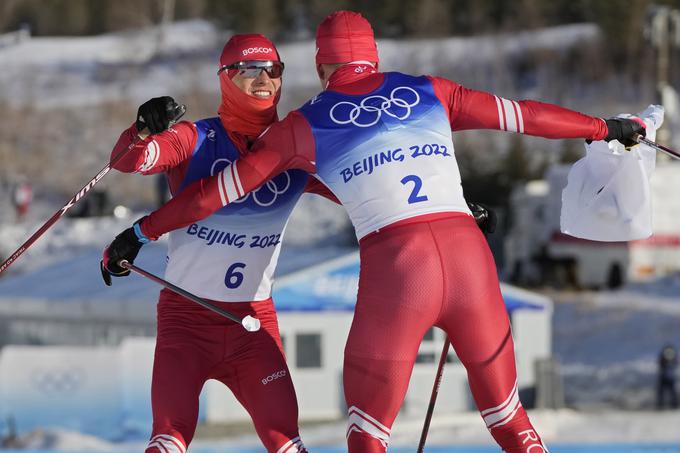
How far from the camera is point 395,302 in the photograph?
4379 mm

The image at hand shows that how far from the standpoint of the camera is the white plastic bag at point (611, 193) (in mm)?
5250

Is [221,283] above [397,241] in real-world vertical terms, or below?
below

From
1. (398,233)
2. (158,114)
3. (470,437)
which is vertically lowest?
(470,437)

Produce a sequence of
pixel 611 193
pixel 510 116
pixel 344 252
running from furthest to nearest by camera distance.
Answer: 1. pixel 344 252
2. pixel 611 193
3. pixel 510 116

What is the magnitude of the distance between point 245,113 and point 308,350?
1050 centimetres

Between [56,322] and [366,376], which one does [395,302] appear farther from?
[56,322]

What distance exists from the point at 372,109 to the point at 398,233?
1.31 feet

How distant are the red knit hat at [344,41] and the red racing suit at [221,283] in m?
0.46

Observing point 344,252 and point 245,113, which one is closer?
point 245,113

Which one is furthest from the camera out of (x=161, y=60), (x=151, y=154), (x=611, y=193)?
(x=161, y=60)

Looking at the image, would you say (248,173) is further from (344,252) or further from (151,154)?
(344,252)

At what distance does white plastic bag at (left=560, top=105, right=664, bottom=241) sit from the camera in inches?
207

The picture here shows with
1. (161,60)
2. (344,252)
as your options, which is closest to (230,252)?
(344,252)

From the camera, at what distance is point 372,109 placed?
4.51m
